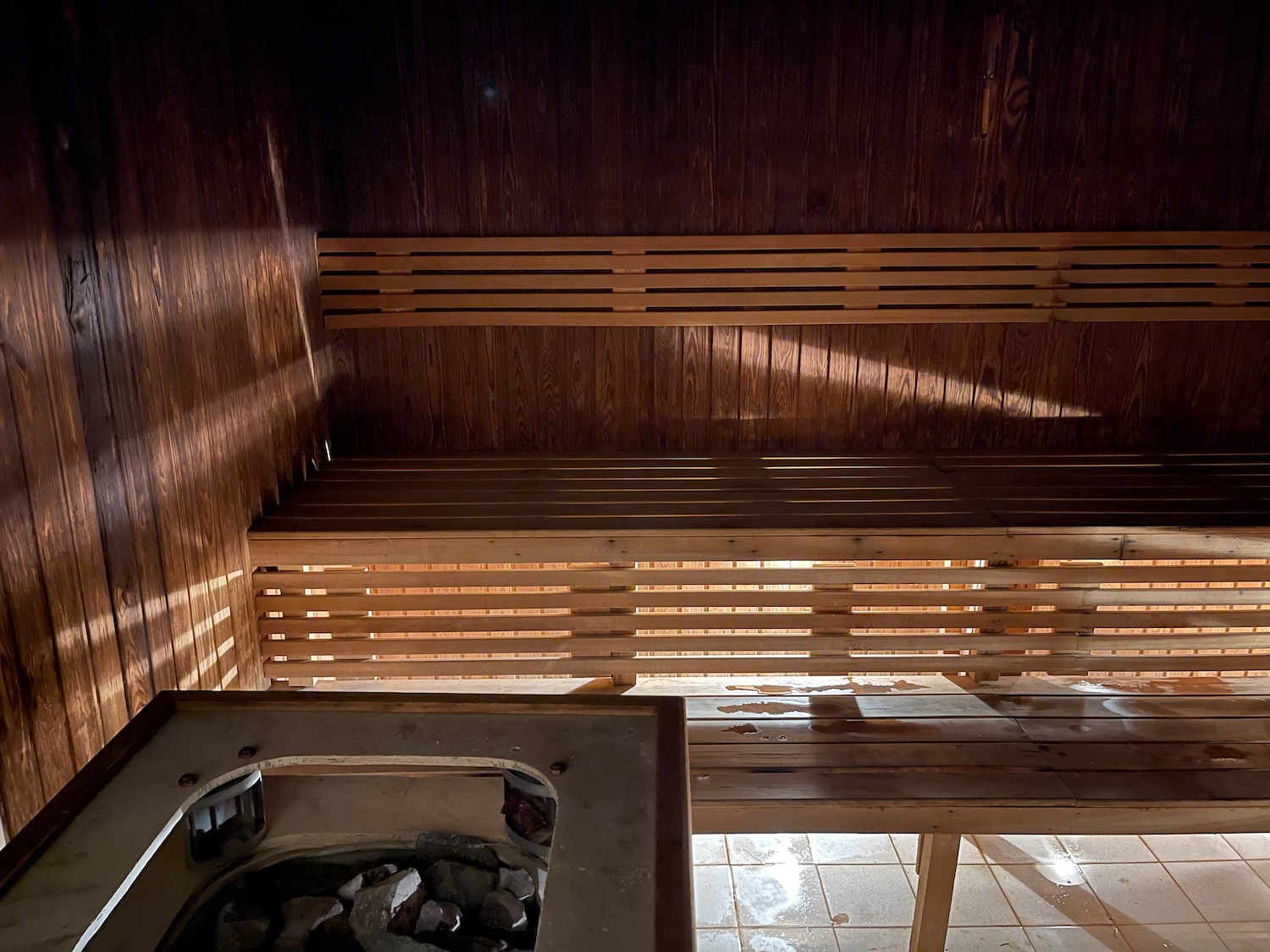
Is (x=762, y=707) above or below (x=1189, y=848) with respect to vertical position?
above

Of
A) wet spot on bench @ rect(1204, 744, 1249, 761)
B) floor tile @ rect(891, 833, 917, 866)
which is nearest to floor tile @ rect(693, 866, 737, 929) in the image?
floor tile @ rect(891, 833, 917, 866)

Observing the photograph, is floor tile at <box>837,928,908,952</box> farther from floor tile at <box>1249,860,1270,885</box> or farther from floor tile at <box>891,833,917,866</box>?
floor tile at <box>1249,860,1270,885</box>

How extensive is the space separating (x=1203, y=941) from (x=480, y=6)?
4.16 meters

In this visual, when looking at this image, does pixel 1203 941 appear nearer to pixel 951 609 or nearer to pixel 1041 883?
pixel 1041 883

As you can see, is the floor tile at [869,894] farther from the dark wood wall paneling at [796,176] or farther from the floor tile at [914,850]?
the dark wood wall paneling at [796,176]

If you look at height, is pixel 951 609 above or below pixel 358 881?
below

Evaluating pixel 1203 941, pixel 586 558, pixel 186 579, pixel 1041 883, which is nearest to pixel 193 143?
pixel 186 579

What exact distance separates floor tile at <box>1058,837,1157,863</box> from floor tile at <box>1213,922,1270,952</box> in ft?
1.20

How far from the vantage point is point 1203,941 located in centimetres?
326

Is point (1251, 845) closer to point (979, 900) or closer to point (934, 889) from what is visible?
point (979, 900)

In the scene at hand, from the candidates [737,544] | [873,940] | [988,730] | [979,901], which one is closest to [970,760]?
[988,730]

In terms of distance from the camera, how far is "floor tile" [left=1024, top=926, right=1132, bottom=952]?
3.23m

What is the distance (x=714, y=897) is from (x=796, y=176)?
2712 mm

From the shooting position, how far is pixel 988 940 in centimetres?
328
